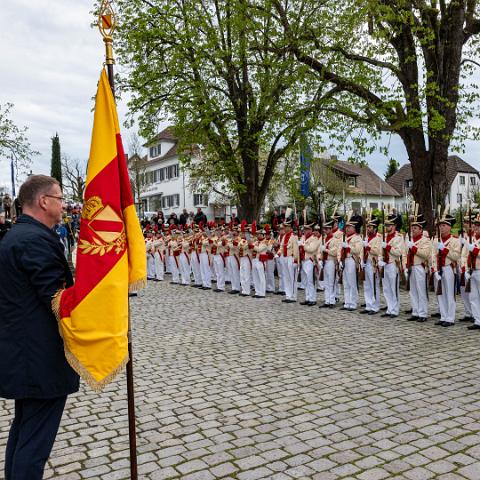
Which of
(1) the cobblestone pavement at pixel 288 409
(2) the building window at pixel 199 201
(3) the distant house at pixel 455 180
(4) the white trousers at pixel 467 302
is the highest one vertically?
(3) the distant house at pixel 455 180

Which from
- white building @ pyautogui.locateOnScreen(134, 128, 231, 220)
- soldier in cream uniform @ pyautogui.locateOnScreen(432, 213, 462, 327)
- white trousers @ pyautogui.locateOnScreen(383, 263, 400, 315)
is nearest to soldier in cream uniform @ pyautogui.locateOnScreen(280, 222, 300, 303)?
white trousers @ pyautogui.locateOnScreen(383, 263, 400, 315)

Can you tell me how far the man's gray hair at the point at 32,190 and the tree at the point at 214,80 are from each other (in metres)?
15.2

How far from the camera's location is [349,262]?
12242 millimetres

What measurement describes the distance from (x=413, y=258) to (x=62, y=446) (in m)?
8.25

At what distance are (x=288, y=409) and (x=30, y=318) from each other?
3309 millimetres

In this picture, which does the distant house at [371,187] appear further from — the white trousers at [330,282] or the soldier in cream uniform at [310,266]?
the white trousers at [330,282]

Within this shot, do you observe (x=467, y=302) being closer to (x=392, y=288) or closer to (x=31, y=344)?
(x=392, y=288)

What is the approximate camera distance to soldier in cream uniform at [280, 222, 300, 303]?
13656 mm

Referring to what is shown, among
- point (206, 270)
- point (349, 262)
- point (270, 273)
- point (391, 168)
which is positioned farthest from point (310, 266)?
point (391, 168)

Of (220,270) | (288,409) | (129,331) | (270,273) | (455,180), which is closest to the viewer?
(129,331)

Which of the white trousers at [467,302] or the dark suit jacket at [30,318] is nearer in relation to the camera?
the dark suit jacket at [30,318]

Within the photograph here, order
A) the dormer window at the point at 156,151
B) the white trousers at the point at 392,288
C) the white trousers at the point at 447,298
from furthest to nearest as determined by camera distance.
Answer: the dormer window at the point at 156,151 → the white trousers at the point at 392,288 → the white trousers at the point at 447,298

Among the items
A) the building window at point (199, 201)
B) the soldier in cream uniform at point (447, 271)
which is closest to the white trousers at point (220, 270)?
the soldier in cream uniform at point (447, 271)

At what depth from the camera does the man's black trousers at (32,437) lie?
122 inches
